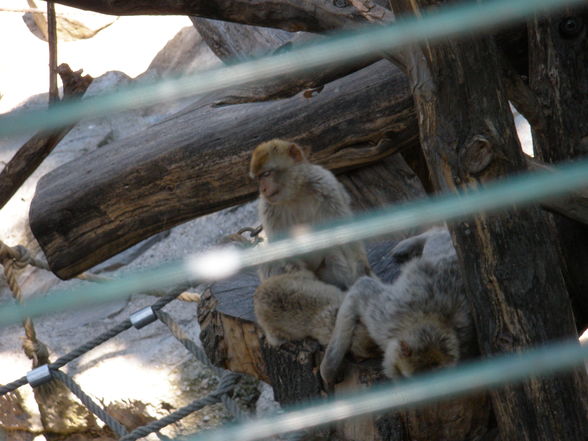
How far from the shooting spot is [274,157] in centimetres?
418

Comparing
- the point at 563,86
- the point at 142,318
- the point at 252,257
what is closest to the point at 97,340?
the point at 142,318

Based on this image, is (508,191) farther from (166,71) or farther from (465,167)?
(166,71)

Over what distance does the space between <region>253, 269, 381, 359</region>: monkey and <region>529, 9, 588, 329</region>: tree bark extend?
1040 mm

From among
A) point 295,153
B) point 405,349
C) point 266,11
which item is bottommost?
point 405,349

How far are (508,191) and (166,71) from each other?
8.16m

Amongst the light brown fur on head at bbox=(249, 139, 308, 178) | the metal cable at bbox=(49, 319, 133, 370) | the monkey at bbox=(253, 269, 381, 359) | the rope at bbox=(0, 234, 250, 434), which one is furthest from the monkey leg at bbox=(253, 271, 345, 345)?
the metal cable at bbox=(49, 319, 133, 370)

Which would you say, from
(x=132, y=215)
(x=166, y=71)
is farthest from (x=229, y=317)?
(x=166, y=71)

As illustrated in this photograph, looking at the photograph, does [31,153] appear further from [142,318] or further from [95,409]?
[95,409]

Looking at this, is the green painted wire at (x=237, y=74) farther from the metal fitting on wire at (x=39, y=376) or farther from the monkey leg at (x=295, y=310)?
the metal fitting on wire at (x=39, y=376)

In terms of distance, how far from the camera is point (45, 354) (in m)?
5.41

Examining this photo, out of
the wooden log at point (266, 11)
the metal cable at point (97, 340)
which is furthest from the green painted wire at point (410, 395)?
the metal cable at point (97, 340)

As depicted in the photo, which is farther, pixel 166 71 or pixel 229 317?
pixel 166 71

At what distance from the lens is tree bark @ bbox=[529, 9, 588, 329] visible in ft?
11.4

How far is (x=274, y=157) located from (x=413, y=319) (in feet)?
4.19
